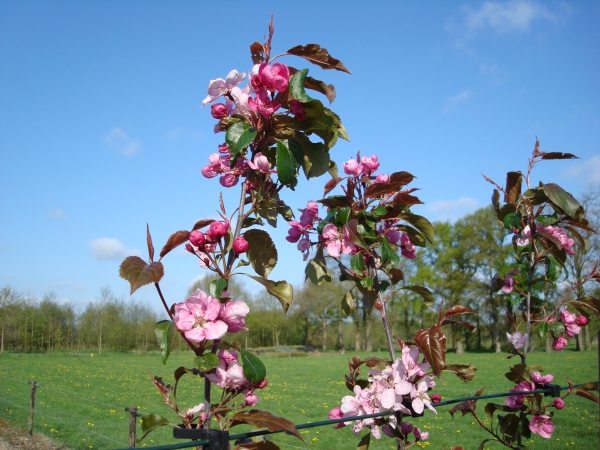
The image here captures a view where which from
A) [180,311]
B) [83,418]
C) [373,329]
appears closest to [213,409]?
[180,311]

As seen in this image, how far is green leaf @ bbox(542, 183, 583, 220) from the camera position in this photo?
1912 millimetres

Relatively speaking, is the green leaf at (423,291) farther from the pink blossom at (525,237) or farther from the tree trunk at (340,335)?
the tree trunk at (340,335)

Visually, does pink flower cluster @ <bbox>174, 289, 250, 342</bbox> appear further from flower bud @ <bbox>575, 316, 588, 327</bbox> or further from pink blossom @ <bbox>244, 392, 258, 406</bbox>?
flower bud @ <bbox>575, 316, 588, 327</bbox>

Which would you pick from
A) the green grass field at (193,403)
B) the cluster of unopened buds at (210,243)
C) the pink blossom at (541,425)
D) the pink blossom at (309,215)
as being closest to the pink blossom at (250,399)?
the cluster of unopened buds at (210,243)

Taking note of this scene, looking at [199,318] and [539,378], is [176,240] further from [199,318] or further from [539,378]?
[539,378]

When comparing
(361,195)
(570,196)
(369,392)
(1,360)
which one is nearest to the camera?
(369,392)

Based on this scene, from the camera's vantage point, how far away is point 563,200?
6.35 ft

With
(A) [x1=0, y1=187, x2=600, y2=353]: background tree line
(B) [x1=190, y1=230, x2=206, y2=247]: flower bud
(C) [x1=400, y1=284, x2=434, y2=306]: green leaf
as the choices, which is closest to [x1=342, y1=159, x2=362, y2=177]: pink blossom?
(C) [x1=400, y1=284, x2=434, y2=306]: green leaf

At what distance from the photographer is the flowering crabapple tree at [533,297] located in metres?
2.03

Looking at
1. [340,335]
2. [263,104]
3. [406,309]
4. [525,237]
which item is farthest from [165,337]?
[340,335]

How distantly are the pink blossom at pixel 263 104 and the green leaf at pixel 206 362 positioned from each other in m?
0.57

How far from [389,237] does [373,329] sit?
43284 mm

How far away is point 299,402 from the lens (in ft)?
36.6

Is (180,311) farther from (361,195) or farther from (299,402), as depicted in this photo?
(299,402)
